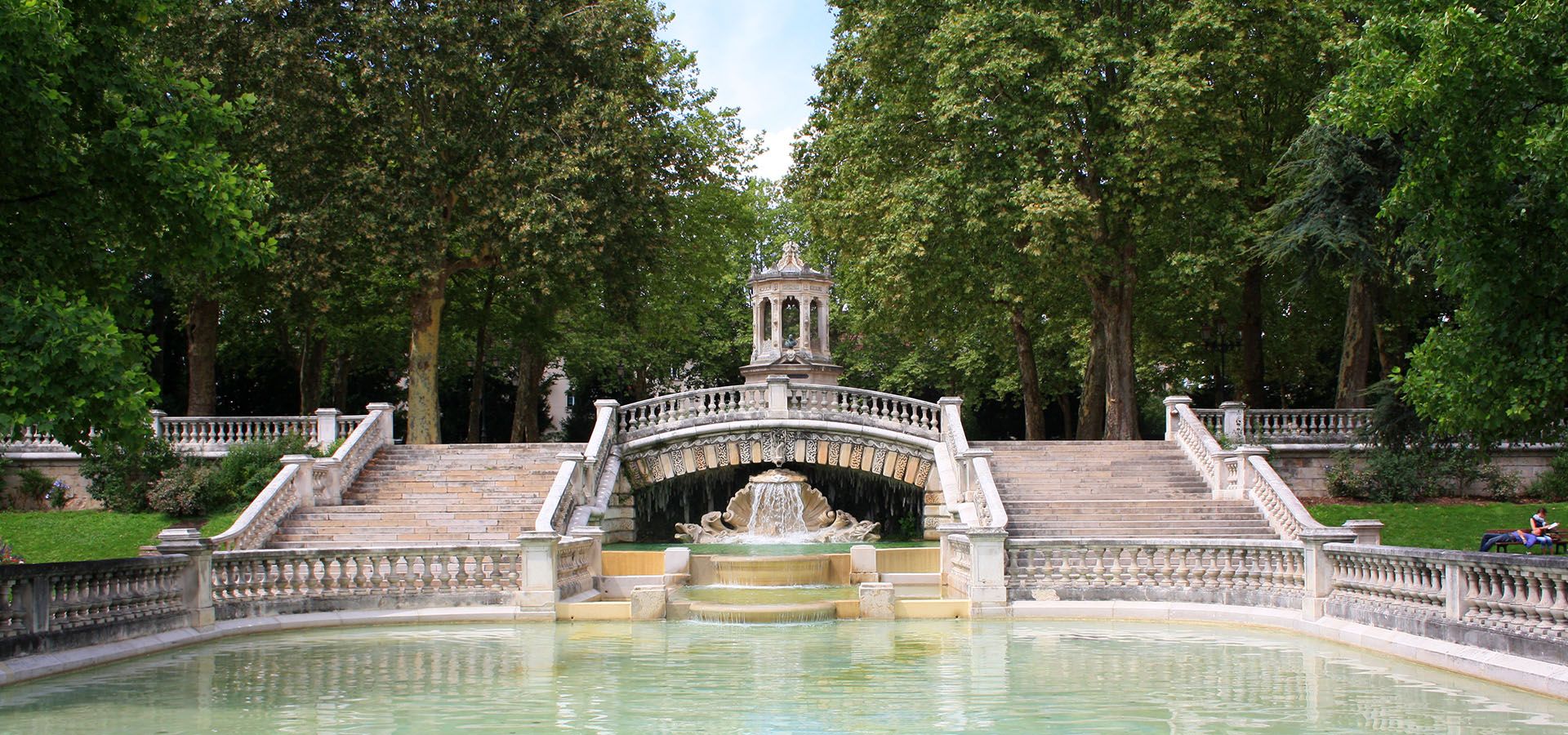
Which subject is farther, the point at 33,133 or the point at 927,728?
the point at 33,133

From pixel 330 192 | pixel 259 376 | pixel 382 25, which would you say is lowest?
pixel 259 376

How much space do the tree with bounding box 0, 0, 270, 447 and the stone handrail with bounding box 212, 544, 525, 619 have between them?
4.00 m

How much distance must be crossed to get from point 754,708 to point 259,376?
33.4 metres

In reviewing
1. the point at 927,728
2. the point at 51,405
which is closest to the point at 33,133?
the point at 51,405

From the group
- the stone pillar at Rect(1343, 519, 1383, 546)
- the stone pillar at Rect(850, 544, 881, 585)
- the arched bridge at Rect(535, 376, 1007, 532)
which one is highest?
the arched bridge at Rect(535, 376, 1007, 532)

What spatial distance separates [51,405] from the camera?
34.7ft

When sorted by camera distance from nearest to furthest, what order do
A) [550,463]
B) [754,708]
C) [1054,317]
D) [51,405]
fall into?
1. [754,708]
2. [51,405]
3. [550,463]
4. [1054,317]

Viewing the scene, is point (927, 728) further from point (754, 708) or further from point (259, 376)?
point (259, 376)

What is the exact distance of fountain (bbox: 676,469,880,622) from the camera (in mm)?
15922

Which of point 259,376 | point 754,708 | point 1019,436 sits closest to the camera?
point 754,708

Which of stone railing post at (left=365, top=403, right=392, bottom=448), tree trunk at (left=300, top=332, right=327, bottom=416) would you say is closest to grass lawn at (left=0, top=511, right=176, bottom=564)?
stone railing post at (left=365, top=403, right=392, bottom=448)

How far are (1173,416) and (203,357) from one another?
21.6 meters

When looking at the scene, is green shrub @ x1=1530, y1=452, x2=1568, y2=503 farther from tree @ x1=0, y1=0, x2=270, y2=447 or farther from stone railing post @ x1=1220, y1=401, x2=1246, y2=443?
tree @ x1=0, y1=0, x2=270, y2=447

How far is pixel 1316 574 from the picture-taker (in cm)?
1472
